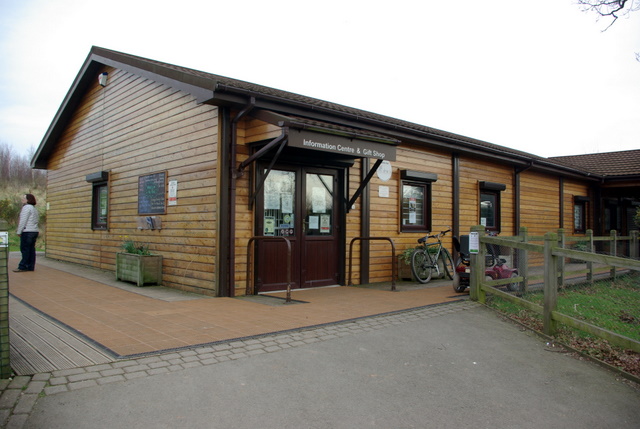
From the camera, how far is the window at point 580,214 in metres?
16.2

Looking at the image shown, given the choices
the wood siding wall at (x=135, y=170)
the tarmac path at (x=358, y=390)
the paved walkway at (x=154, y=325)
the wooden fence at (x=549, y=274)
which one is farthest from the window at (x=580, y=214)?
the wood siding wall at (x=135, y=170)

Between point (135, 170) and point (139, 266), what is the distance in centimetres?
258

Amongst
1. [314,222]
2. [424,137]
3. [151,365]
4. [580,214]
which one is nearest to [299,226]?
[314,222]

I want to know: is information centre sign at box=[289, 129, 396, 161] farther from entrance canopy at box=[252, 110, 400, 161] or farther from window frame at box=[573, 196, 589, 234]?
window frame at box=[573, 196, 589, 234]

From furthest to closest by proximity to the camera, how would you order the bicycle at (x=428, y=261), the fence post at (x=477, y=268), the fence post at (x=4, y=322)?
the bicycle at (x=428, y=261)
the fence post at (x=477, y=268)
the fence post at (x=4, y=322)

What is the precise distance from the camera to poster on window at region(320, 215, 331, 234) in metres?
8.62

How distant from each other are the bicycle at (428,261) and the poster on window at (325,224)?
186 cm

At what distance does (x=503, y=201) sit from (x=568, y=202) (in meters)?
4.38

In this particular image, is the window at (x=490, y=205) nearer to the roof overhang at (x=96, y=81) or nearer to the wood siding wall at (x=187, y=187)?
the wood siding wall at (x=187, y=187)

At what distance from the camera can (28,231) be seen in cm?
980

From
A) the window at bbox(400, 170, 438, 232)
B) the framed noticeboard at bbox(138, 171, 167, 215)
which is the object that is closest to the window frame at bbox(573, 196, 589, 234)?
the window at bbox(400, 170, 438, 232)

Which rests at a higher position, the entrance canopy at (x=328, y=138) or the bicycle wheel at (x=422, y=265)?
the entrance canopy at (x=328, y=138)

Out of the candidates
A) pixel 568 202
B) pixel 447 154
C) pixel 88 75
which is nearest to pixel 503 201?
pixel 447 154

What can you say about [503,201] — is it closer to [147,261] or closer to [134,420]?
[147,261]
